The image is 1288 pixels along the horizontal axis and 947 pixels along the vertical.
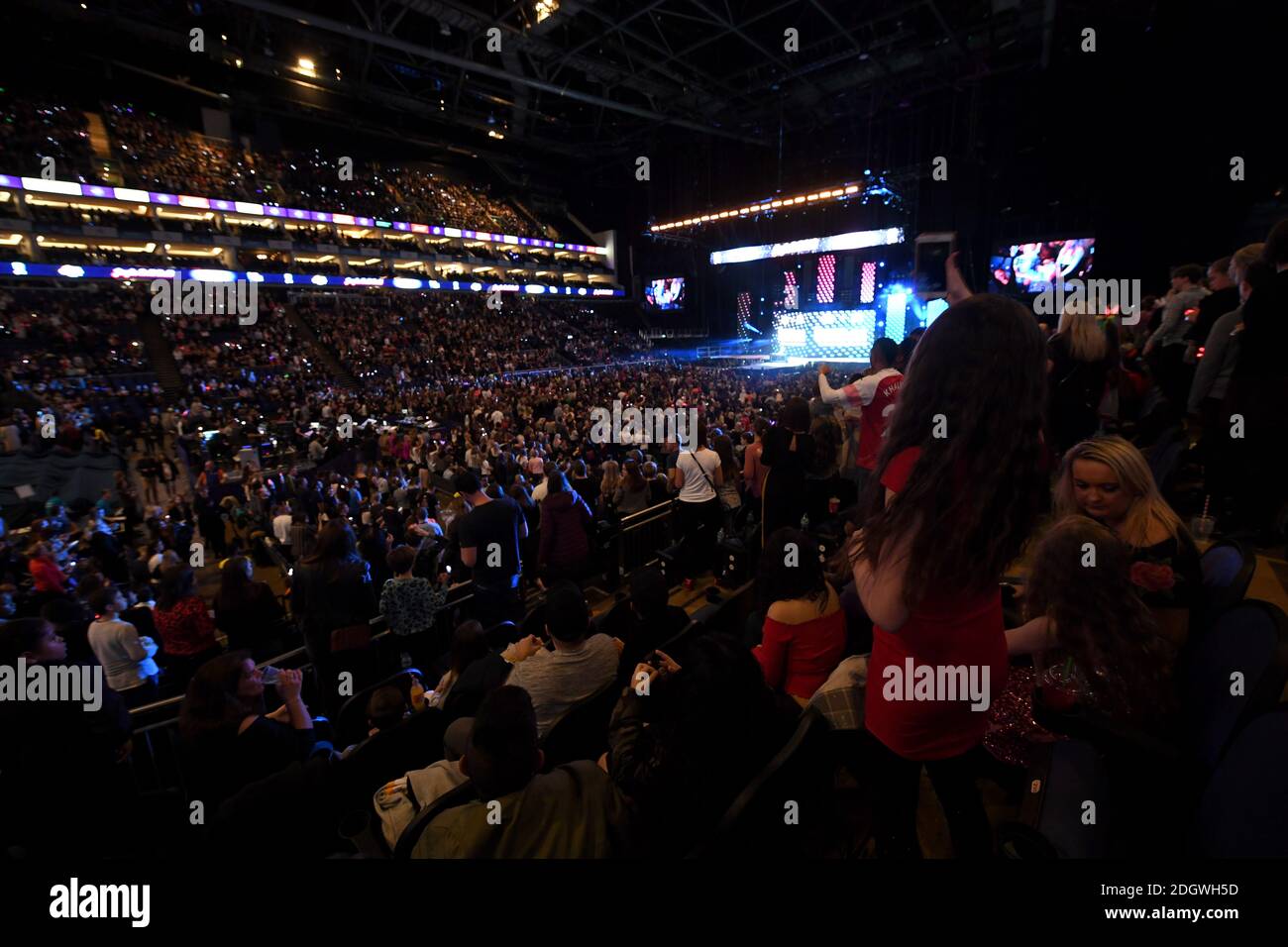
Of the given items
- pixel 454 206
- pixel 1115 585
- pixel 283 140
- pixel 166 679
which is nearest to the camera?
pixel 1115 585

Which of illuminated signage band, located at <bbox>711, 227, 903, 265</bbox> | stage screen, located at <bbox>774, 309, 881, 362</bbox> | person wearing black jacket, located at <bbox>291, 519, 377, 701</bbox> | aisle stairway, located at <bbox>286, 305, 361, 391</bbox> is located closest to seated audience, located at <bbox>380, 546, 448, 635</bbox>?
person wearing black jacket, located at <bbox>291, 519, 377, 701</bbox>

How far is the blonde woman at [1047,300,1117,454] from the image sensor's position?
3564mm

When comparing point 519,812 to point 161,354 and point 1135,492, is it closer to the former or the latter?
point 1135,492

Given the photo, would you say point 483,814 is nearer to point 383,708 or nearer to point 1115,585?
point 383,708

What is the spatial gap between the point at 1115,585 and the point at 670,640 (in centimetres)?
167

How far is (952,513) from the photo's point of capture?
1093 millimetres

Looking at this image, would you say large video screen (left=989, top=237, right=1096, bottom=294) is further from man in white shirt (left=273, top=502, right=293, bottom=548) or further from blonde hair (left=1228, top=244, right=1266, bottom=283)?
man in white shirt (left=273, top=502, right=293, bottom=548)

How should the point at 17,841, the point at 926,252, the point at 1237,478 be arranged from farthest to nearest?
the point at 926,252 → the point at 1237,478 → the point at 17,841

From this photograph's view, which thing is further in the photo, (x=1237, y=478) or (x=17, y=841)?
(x=1237, y=478)

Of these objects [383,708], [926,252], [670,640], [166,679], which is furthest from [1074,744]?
[926,252]

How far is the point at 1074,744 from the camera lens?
168 centimetres

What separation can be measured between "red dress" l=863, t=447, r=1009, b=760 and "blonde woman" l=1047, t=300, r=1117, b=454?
3093mm
